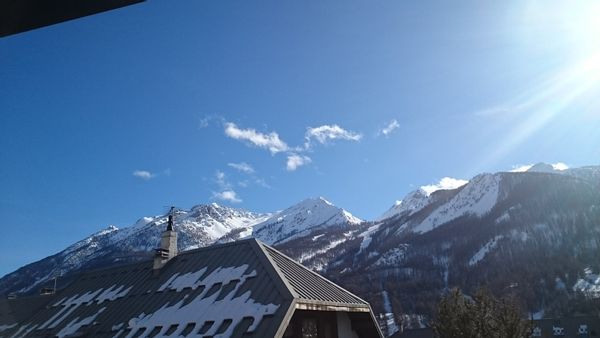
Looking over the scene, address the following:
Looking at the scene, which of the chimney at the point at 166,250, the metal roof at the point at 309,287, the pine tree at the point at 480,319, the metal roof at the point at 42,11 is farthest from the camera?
the pine tree at the point at 480,319

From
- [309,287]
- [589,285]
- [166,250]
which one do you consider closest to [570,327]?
[589,285]

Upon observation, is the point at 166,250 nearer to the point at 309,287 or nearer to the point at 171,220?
the point at 171,220

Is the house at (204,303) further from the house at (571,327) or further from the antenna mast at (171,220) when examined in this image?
the house at (571,327)

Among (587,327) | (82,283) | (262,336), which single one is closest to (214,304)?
(262,336)

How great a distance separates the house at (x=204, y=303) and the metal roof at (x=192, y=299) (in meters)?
0.03

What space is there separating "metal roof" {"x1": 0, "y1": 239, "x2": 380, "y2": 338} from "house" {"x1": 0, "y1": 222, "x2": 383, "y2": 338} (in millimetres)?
26

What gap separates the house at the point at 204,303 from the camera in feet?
48.8

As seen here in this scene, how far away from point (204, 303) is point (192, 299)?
911mm

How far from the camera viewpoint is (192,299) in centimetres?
1705

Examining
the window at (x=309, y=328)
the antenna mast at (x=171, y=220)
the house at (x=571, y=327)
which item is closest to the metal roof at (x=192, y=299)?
the window at (x=309, y=328)

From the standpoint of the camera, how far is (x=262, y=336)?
13.3 metres

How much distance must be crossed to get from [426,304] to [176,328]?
173m

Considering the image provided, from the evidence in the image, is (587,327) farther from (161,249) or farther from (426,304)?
(161,249)

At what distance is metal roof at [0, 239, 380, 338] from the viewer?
14.8 meters
